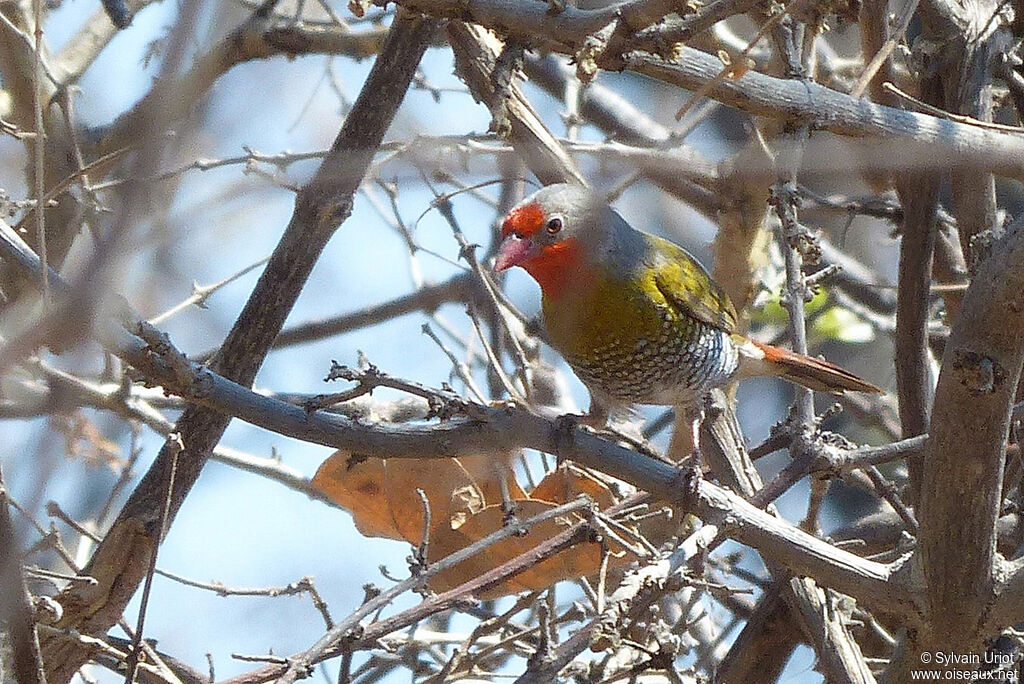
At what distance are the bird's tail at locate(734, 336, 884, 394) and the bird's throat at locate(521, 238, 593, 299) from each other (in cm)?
80

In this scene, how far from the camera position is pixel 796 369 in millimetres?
4125

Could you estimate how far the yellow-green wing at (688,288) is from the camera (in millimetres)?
4184

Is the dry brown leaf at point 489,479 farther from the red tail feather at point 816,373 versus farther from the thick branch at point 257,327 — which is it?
the red tail feather at point 816,373

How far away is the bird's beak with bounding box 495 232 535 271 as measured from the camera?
3844 millimetres

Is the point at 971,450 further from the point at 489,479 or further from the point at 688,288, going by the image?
the point at 688,288

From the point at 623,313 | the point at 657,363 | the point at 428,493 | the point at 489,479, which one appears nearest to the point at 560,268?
the point at 623,313

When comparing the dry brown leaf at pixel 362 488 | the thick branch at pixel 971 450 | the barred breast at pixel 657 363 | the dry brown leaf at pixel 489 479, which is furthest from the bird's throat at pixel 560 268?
the thick branch at pixel 971 450

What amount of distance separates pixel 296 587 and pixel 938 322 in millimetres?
3376

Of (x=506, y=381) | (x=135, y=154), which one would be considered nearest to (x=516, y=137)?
(x=506, y=381)

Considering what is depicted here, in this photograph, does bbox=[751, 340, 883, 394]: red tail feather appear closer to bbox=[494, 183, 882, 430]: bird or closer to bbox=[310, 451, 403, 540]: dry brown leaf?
bbox=[494, 183, 882, 430]: bird

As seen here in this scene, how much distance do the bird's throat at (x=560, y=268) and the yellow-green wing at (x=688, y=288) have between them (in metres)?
0.33

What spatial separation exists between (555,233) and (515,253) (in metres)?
0.15

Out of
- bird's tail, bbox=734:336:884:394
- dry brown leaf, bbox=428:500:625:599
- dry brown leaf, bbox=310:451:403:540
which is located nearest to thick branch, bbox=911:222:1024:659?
dry brown leaf, bbox=428:500:625:599

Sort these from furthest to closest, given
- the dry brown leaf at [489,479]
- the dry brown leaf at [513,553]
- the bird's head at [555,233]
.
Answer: the bird's head at [555,233]
the dry brown leaf at [489,479]
the dry brown leaf at [513,553]
